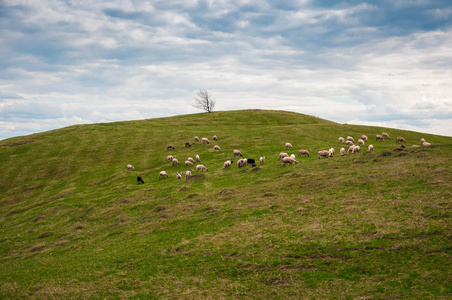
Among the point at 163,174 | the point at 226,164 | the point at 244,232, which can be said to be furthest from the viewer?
the point at 163,174

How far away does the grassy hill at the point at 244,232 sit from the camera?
13.6m

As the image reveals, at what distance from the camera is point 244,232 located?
19.7 m

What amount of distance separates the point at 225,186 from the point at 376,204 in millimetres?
16483

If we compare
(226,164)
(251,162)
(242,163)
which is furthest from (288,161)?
(226,164)

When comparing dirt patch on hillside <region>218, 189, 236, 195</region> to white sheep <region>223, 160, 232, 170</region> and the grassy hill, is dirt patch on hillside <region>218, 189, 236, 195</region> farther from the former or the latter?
white sheep <region>223, 160, 232, 170</region>

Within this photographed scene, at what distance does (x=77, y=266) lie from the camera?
64.2 feet

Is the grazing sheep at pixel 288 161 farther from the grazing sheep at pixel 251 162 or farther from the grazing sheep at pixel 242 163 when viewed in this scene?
the grazing sheep at pixel 242 163

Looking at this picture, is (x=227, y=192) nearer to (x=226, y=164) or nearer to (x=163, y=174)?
(x=226, y=164)

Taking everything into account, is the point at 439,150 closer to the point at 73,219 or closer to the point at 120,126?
the point at 73,219

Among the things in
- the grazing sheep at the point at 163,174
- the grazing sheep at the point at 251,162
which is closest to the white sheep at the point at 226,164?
the grazing sheep at the point at 251,162

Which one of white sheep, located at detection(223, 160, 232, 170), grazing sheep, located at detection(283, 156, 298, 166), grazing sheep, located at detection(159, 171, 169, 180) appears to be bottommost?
grazing sheep, located at detection(159, 171, 169, 180)

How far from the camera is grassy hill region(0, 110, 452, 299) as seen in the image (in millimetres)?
13625

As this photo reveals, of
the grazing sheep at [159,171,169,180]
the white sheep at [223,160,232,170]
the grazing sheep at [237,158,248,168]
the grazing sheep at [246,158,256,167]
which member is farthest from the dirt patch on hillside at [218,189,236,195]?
the grazing sheep at [159,171,169,180]

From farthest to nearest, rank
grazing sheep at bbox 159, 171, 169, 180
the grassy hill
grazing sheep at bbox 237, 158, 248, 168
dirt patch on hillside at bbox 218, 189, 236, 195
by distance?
grazing sheep at bbox 159, 171, 169, 180 < grazing sheep at bbox 237, 158, 248, 168 < dirt patch on hillside at bbox 218, 189, 236, 195 < the grassy hill
